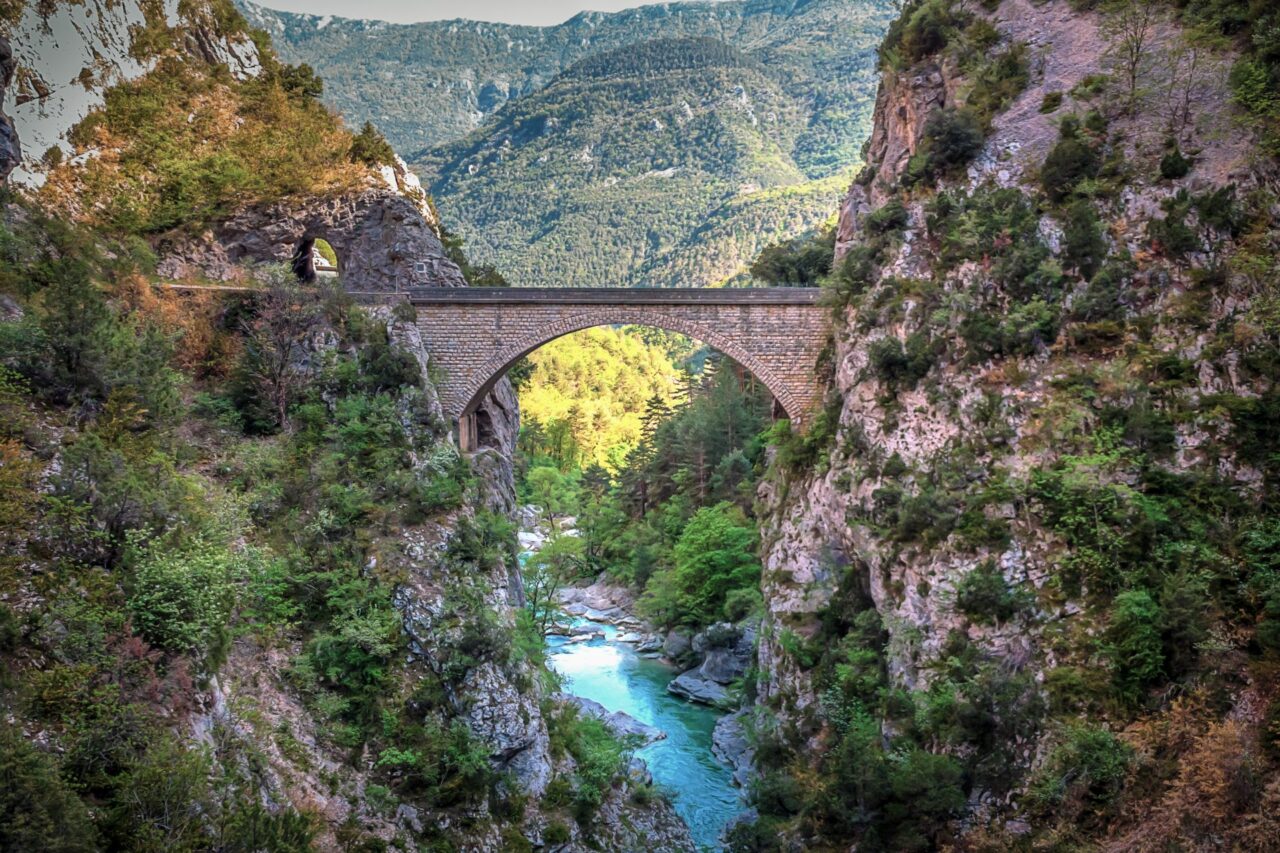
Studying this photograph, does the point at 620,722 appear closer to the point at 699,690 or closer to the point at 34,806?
the point at 699,690

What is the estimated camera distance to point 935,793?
1532 centimetres

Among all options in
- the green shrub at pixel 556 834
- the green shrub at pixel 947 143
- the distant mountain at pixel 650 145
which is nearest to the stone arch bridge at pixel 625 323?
the green shrub at pixel 947 143

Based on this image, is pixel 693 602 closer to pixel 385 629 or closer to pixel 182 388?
pixel 385 629

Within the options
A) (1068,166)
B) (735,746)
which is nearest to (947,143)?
(1068,166)

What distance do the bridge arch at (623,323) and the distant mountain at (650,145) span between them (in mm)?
66157

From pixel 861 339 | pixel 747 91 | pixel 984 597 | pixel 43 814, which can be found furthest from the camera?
pixel 747 91

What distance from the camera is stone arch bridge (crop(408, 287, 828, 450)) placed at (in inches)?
1053

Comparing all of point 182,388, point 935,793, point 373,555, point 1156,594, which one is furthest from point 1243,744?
point 182,388

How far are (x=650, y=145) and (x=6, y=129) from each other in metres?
106

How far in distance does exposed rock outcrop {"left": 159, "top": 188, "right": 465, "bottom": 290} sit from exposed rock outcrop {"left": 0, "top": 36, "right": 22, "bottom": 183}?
5.89 meters

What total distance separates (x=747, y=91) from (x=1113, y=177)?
119 metres

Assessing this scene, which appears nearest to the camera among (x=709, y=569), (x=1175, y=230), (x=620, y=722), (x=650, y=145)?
(x=1175, y=230)

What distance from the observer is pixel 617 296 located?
88.3 feet

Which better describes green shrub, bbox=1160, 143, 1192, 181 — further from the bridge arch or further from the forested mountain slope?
the forested mountain slope
